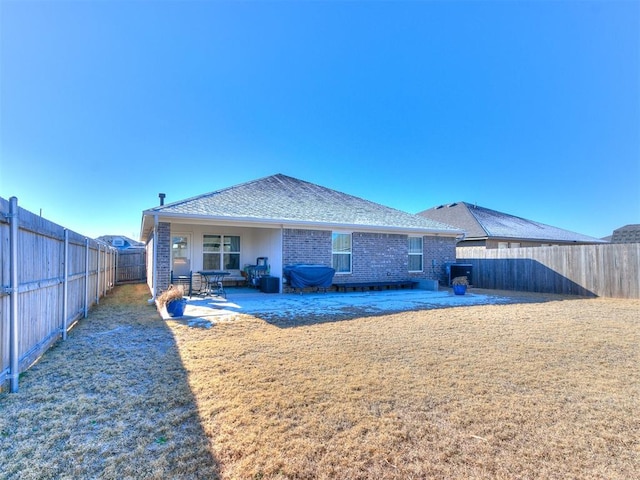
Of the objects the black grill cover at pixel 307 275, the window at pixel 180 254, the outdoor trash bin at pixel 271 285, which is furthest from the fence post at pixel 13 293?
the window at pixel 180 254

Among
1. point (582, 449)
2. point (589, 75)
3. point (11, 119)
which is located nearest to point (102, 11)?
point (11, 119)

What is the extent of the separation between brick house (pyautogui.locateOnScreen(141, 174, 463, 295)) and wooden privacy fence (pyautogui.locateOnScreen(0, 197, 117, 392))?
4.16m

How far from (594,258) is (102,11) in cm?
1754

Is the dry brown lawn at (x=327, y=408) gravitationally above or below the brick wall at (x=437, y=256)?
below

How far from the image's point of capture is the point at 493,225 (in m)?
22.3

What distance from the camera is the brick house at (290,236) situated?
1067 centimetres

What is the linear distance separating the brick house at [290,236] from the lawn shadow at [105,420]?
598cm

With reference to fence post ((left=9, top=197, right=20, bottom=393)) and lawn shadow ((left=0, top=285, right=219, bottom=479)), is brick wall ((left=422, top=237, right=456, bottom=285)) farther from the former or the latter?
fence post ((left=9, top=197, right=20, bottom=393))

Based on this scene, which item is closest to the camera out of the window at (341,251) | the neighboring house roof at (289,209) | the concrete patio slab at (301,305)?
the concrete patio slab at (301,305)

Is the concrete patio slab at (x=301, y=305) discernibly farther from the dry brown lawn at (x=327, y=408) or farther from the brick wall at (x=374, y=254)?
the dry brown lawn at (x=327, y=408)

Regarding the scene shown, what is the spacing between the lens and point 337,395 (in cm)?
331

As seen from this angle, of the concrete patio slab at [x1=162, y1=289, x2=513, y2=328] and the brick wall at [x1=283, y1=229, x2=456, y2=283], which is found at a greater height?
the brick wall at [x1=283, y1=229, x2=456, y2=283]

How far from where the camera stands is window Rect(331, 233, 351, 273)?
501 inches

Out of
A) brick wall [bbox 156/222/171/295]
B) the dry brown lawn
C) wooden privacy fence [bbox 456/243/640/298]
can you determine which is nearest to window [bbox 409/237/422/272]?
wooden privacy fence [bbox 456/243/640/298]
